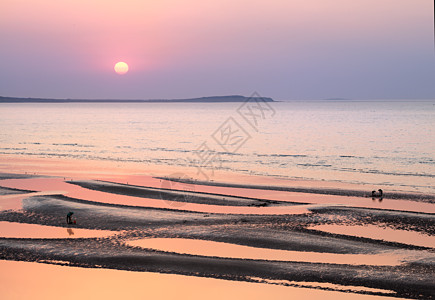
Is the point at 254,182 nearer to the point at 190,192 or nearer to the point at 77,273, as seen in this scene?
the point at 190,192

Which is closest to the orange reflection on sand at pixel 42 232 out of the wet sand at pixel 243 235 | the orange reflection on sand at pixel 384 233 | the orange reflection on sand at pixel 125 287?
the wet sand at pixel 243 235

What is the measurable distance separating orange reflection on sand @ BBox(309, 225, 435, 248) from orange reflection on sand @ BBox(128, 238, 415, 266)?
102 inches

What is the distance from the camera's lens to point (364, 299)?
61.1 feet

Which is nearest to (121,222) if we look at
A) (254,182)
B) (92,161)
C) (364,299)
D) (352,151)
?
(364,299)

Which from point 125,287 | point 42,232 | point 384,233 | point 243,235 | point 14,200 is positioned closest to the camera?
point 125,287

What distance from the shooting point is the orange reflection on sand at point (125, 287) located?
1880cm

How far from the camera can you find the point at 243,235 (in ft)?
89.7

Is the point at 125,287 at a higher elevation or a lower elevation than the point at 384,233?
lower

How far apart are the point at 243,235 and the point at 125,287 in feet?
30.5

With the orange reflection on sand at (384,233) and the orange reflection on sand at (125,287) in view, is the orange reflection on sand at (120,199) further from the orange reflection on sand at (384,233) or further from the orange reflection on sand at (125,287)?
the orange reflection on sand at (125,287)

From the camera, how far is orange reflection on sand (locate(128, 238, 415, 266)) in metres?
23.2

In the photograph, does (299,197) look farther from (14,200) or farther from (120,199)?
(14,200)

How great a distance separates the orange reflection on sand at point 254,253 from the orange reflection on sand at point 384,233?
259 centimetres

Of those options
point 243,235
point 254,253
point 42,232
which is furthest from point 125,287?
point 42,232
